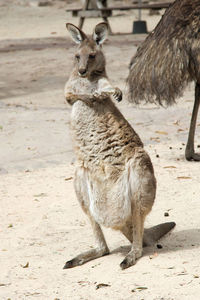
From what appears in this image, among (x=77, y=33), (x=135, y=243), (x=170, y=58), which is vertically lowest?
(x=135, y=243)

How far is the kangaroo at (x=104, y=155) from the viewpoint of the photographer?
13.4 feet

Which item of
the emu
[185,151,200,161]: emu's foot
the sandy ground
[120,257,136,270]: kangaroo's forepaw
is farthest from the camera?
[185,151,200,161]: emu's foot

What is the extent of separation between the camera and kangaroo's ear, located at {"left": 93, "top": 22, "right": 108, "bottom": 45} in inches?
163

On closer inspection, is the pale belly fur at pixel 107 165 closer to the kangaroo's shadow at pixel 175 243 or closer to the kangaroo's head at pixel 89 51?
the kangaroo's head at pixel 89 51

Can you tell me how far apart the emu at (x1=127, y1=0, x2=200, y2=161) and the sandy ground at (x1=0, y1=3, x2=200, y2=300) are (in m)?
0.79

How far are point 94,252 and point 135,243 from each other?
0.32 m

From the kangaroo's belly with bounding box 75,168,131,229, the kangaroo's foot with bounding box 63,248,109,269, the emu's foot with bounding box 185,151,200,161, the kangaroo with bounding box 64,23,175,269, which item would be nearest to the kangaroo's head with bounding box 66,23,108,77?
the kangaroo with bounding box 64,23,175,269

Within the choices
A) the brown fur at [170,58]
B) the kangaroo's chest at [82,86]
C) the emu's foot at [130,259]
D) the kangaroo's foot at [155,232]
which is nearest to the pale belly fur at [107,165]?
the kangaroo's chest at [82,86]

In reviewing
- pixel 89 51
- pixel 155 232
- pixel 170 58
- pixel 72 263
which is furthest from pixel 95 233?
pixel 170 58

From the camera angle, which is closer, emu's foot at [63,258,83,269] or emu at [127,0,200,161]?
emu's foot at [63,258,83,269]

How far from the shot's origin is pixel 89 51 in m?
4.13

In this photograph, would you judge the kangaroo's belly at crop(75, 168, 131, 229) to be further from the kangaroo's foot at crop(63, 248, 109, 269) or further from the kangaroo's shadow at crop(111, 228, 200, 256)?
the kangaroo's shadow at crop(111, 228, 200, 256)

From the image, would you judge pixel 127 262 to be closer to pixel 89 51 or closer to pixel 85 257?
pixel 85 257

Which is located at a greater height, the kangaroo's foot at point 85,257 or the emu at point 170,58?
the emu at point 170,58
